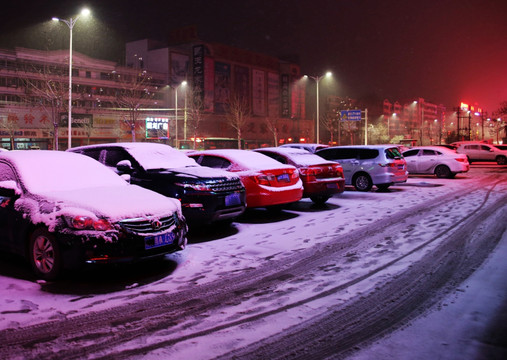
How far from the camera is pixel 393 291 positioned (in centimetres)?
528

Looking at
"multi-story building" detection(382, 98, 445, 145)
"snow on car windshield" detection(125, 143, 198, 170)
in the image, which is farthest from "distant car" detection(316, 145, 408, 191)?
"multi-story building" detection(382, 98, 445, 145)

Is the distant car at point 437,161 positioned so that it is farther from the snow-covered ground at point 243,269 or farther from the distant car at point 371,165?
→ the snow-covered ground at point 243,269

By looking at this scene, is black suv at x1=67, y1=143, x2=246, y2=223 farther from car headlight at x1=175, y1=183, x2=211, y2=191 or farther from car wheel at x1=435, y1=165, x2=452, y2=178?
car wheel at x1=435, y1=165, x2=452, y2=178

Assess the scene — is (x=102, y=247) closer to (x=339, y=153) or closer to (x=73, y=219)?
(x=73, y=219)

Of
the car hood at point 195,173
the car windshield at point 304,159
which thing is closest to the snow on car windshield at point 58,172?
the car hood at point 195,173

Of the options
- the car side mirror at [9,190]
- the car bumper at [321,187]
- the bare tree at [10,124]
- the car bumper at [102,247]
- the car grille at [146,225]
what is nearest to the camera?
the car bumper at [102,247]

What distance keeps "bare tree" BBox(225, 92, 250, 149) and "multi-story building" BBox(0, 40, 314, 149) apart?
543 mm

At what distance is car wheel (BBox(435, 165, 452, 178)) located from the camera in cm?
2216

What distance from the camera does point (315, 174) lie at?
11828mm

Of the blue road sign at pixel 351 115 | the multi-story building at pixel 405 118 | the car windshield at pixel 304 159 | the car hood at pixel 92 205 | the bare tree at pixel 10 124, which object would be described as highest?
the multi-story building at pixel 405 118

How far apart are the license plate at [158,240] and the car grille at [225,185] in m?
2.17

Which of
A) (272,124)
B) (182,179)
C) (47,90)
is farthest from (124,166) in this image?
(272,124)

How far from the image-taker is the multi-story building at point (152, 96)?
51.5m

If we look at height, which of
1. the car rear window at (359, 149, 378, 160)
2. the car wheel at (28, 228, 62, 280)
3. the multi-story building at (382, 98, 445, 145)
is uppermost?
the multi-story building at (382, 98, 445, 145)
